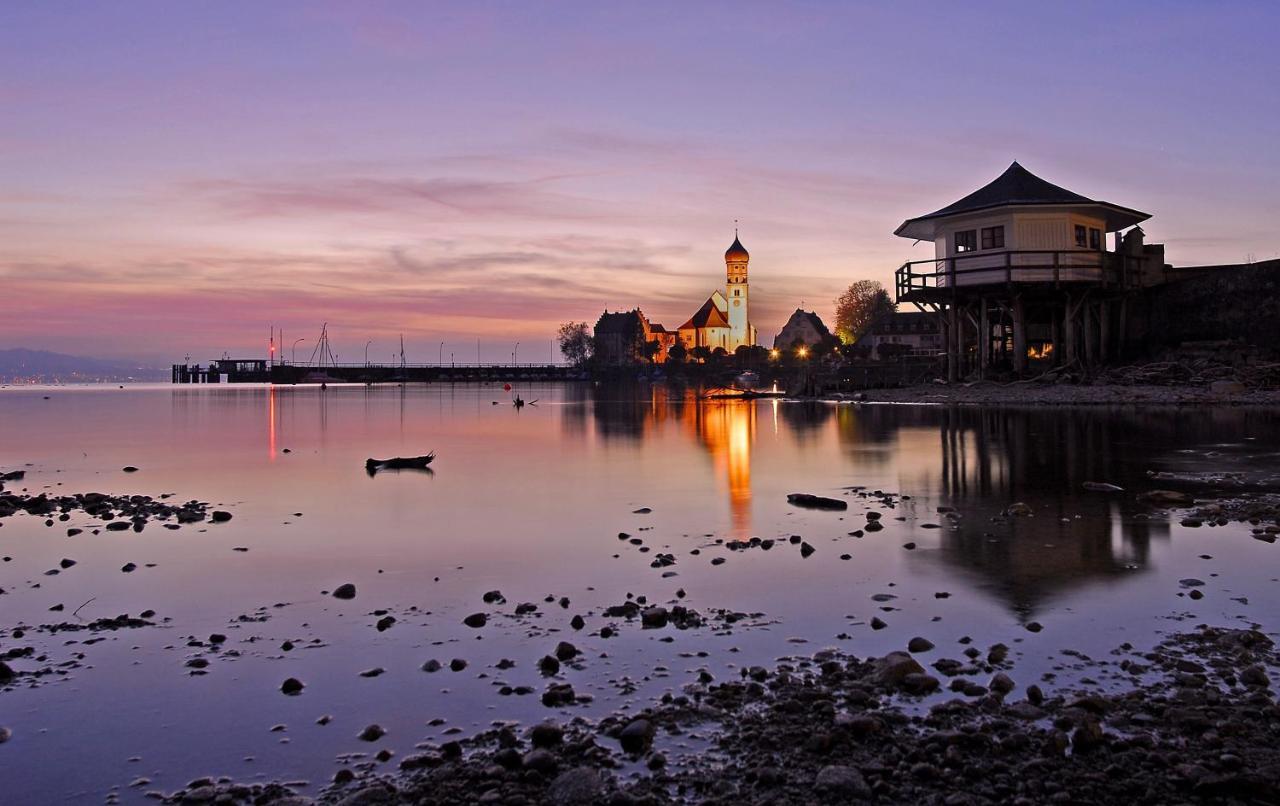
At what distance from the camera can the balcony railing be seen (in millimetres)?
49562

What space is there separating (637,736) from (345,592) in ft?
19.1

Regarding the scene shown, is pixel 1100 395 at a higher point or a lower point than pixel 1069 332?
lower

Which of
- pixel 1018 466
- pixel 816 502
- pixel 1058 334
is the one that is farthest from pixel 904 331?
pixel 816 502

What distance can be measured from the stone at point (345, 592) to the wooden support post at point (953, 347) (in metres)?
49.9

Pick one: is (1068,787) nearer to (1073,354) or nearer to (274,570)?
(274,570)

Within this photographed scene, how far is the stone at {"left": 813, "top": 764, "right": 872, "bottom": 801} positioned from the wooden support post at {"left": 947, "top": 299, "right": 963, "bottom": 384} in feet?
174

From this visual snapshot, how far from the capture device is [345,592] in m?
11.1

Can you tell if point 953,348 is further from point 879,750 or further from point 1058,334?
point 879,750

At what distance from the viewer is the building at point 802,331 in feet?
630

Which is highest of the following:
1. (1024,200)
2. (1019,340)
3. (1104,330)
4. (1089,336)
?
(1024,200)

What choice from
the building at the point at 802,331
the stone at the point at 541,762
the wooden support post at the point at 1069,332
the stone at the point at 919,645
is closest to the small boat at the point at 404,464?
the stone at the point at 919,645

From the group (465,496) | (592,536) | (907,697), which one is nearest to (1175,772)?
(907,697)

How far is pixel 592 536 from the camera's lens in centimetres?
1518

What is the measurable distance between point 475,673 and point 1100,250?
52742 millimetres
